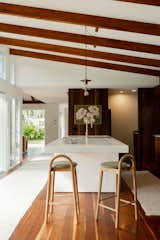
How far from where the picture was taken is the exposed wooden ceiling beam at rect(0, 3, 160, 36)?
4523mm

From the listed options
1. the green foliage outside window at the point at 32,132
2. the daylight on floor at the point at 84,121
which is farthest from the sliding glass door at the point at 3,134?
the green foliage outside window at the point at 32,132

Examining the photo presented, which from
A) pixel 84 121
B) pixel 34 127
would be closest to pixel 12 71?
pixel 84 121

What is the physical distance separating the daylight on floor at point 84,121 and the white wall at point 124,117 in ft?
0.12

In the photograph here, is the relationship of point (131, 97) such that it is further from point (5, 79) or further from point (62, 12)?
point (62, 12)

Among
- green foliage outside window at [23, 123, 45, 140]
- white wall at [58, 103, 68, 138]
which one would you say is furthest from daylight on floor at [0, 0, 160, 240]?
green foliage outside window at [23, 123, 45, 140]

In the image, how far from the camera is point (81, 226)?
349cm

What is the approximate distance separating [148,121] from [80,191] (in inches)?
197

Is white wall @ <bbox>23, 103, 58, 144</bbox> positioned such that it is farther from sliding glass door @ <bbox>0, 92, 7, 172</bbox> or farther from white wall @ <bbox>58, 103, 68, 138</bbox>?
sliding glass door @ <bbox>0, 92, 7, 172</bbox>

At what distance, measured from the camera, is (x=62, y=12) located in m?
4.54

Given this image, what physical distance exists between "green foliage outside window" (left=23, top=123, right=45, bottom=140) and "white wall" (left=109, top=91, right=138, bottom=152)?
670cm

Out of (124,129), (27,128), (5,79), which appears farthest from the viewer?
(27,128)

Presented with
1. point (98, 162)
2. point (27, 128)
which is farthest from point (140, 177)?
point (27, 128)

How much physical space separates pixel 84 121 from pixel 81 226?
2.68 m

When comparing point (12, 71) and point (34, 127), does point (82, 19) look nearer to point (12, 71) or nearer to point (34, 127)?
point (12, 71)
